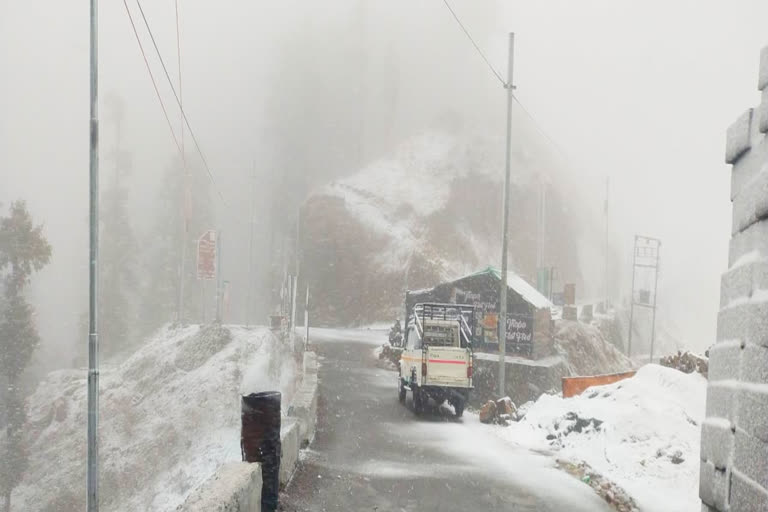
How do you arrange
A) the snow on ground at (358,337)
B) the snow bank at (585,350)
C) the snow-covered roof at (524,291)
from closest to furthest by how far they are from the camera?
the snow-covered roof at (524,291)
the snow bank at (585,350)
the snow on ground at (358,337)

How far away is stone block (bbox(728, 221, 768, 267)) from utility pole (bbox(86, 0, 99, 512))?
29.2 ft

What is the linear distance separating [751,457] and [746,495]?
0.78ft

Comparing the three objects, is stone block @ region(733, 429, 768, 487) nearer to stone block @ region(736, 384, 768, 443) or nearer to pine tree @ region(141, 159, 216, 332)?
stone block @ region(736, 384, 768, 443)

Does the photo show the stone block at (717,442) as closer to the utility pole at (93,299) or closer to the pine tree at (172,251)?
the utility pole at (93,299)

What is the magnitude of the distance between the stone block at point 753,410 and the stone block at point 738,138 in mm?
1651

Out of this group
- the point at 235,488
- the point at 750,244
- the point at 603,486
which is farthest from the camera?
the point at 603,486

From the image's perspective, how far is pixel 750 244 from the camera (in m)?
4.40

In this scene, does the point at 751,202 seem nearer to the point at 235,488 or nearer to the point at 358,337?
the point at 235,488

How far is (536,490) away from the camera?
9.81m

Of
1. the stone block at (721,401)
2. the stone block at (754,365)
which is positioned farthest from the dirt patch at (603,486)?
the stone block at (754,365)

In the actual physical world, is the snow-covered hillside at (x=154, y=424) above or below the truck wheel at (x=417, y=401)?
below

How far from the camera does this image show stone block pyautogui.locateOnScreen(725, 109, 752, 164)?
4555mm

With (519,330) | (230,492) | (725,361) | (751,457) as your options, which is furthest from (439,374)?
(519,330)

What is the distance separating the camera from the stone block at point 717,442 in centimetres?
442
